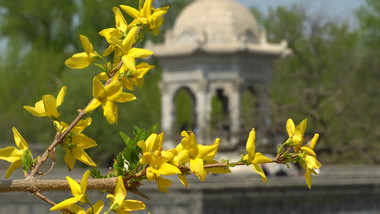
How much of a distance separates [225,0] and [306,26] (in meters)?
13.4

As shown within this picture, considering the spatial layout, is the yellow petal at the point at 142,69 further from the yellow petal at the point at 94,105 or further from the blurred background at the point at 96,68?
the blurred background at the point at 96,68

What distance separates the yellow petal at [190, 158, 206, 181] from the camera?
2.59m

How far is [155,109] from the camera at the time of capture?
39.0m

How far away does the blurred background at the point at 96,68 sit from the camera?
33250 millimetres

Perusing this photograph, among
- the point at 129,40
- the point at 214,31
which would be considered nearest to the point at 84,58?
the point at 129,40

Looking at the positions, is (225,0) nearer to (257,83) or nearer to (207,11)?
(207,11)

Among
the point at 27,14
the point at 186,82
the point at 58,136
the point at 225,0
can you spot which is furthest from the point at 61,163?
the point at 58,136

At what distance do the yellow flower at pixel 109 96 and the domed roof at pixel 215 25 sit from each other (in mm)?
23615

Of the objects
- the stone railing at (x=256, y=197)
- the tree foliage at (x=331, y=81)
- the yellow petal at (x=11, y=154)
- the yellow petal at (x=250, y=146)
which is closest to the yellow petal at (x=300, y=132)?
the yellow petal at (x=250, y=146)

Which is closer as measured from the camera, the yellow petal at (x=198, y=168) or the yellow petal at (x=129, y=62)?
the yellow petal at (x=198, y=168)

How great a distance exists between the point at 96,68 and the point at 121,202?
30.6m

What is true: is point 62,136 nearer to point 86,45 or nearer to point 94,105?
point 94,105

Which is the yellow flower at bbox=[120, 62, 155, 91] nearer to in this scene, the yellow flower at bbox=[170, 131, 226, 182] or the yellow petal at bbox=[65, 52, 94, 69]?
the yellow petal at bbox=[65, 52, 94, 69]

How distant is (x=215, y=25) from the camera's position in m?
26.7
